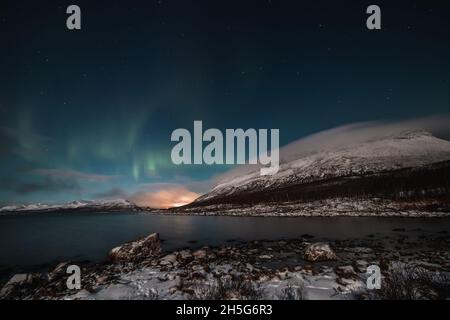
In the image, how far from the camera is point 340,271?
10.1 meters

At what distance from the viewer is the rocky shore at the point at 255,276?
8.20m

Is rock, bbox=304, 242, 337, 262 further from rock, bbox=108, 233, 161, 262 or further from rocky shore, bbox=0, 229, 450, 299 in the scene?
rock, bbox=108, 233, 161, 262

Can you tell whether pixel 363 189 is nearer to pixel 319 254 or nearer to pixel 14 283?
pixel 319 254

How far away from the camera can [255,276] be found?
10.1 metres

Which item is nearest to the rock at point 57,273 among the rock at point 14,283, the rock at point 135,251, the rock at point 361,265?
the rock at point 14,283

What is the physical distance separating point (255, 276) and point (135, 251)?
9.39 metres

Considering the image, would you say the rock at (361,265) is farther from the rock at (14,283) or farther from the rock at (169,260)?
the rock at (14,283)

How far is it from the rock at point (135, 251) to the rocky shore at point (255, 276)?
0.22 ft

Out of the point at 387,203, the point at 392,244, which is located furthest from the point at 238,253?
the point at 387,203
